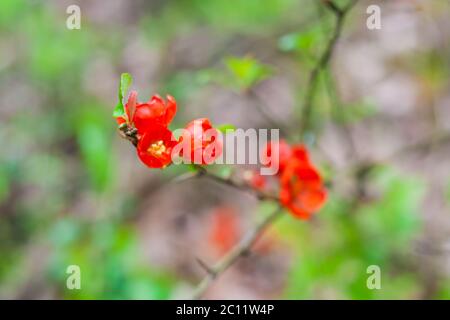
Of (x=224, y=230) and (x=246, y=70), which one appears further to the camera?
(x=224, y=230)

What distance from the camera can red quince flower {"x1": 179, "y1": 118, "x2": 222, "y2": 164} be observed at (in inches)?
41.5

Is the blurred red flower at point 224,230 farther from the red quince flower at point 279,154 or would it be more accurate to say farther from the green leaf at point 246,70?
the red quince flower at point 279,154

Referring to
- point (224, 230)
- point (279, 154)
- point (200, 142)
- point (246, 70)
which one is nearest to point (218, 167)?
Result: point (224, 230)

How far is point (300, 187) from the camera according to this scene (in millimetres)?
1391

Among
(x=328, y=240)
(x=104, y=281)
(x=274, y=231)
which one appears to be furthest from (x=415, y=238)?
(x=104, y=281)

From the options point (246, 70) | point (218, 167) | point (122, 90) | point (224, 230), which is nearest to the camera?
point (122, 90)

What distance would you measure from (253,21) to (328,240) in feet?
4.92

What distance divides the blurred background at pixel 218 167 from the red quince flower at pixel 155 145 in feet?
2.06

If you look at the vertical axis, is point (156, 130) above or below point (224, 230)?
below

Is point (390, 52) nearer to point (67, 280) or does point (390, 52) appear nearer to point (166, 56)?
point (166, 56)

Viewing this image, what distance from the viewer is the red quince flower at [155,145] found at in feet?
3.37

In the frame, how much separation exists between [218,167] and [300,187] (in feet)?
3.57

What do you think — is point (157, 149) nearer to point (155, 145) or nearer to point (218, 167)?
point (155, 145)

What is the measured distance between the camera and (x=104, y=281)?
1.92 m
